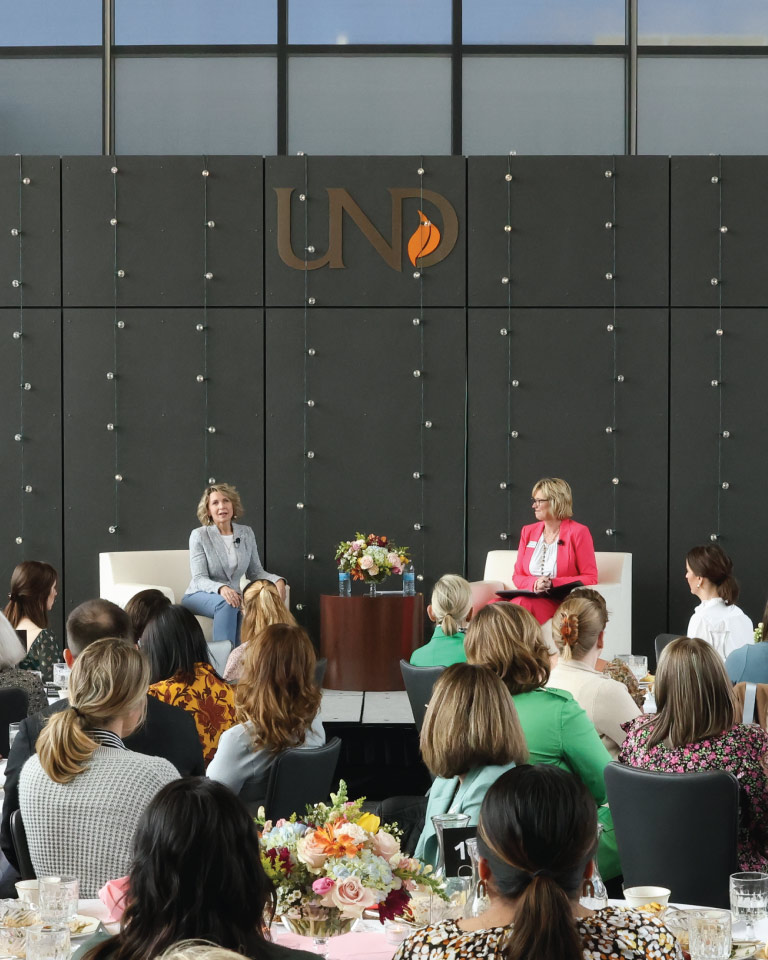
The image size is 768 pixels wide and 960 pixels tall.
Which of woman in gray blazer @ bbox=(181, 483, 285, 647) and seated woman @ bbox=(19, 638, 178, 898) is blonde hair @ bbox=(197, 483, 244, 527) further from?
seated woman @ bbox=(19, 638, 178, 898)

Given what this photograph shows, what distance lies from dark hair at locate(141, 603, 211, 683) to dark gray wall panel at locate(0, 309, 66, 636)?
15.2 feet

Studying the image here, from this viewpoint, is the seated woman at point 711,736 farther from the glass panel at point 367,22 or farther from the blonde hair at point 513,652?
the glass panel at point 367,22

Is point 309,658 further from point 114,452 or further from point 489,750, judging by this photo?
point 114,452

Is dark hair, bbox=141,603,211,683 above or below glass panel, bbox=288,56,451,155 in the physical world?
below

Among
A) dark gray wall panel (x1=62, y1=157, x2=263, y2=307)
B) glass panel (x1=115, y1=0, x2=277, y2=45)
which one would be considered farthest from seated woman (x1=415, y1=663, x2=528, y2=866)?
glass panel (x1=115, y1=0, x2=277, y2=45)

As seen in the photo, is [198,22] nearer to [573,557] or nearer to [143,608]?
[573,557]

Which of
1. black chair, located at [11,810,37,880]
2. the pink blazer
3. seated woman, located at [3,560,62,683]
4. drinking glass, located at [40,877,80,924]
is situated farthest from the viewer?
the pink blazer

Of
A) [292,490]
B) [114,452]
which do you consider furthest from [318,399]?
[114,452]

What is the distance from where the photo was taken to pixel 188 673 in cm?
364

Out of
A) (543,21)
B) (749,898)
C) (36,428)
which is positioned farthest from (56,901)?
(543,21)

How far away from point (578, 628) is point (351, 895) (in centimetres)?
192

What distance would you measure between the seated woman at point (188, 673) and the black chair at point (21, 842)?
92 cm

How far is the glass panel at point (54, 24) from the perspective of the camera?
8812 mm

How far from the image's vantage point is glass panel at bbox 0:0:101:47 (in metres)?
8.81
